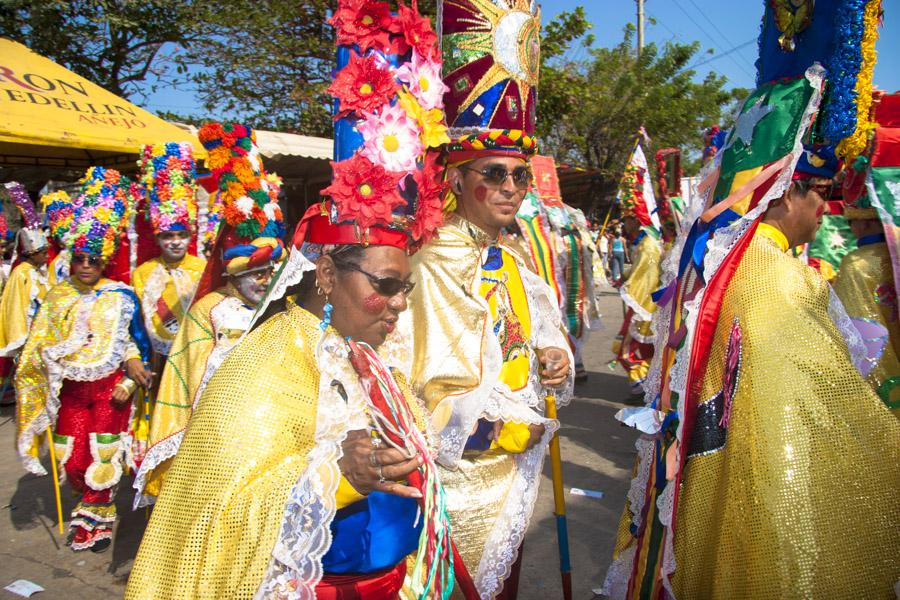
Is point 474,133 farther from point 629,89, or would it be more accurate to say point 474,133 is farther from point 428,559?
point 629,89

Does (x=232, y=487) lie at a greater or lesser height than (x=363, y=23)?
lesser

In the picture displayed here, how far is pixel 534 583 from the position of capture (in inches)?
152

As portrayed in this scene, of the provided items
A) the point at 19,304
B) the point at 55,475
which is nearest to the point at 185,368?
the point at 55,475

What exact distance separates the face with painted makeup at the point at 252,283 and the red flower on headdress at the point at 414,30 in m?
2.46

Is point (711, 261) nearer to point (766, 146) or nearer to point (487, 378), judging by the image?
point (766, 146)

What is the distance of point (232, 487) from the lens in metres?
1.61

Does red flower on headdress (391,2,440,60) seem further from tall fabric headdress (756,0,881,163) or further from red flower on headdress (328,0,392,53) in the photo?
tall fabric headdress (756,0,881,163)

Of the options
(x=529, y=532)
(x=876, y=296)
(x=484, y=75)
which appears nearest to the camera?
(x=484, y=75)

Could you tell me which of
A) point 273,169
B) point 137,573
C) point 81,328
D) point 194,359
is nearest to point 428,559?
point 137,573

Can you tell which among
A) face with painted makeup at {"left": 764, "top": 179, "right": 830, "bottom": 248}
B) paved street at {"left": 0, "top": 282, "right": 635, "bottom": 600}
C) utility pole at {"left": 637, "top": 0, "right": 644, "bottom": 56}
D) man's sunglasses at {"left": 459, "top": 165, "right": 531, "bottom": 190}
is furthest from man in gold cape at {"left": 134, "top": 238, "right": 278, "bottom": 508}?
utility pole at {"left": 637, "top": 0, "right": 644, "bottom": 56}

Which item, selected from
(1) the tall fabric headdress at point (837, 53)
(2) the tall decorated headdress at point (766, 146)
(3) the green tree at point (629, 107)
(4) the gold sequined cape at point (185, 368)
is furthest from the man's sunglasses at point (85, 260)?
(3) the green tree at point (629, 107)

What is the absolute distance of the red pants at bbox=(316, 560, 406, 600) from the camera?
6.13 ft

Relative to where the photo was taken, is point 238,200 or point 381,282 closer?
point 381,282

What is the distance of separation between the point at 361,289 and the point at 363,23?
2.77 ft
